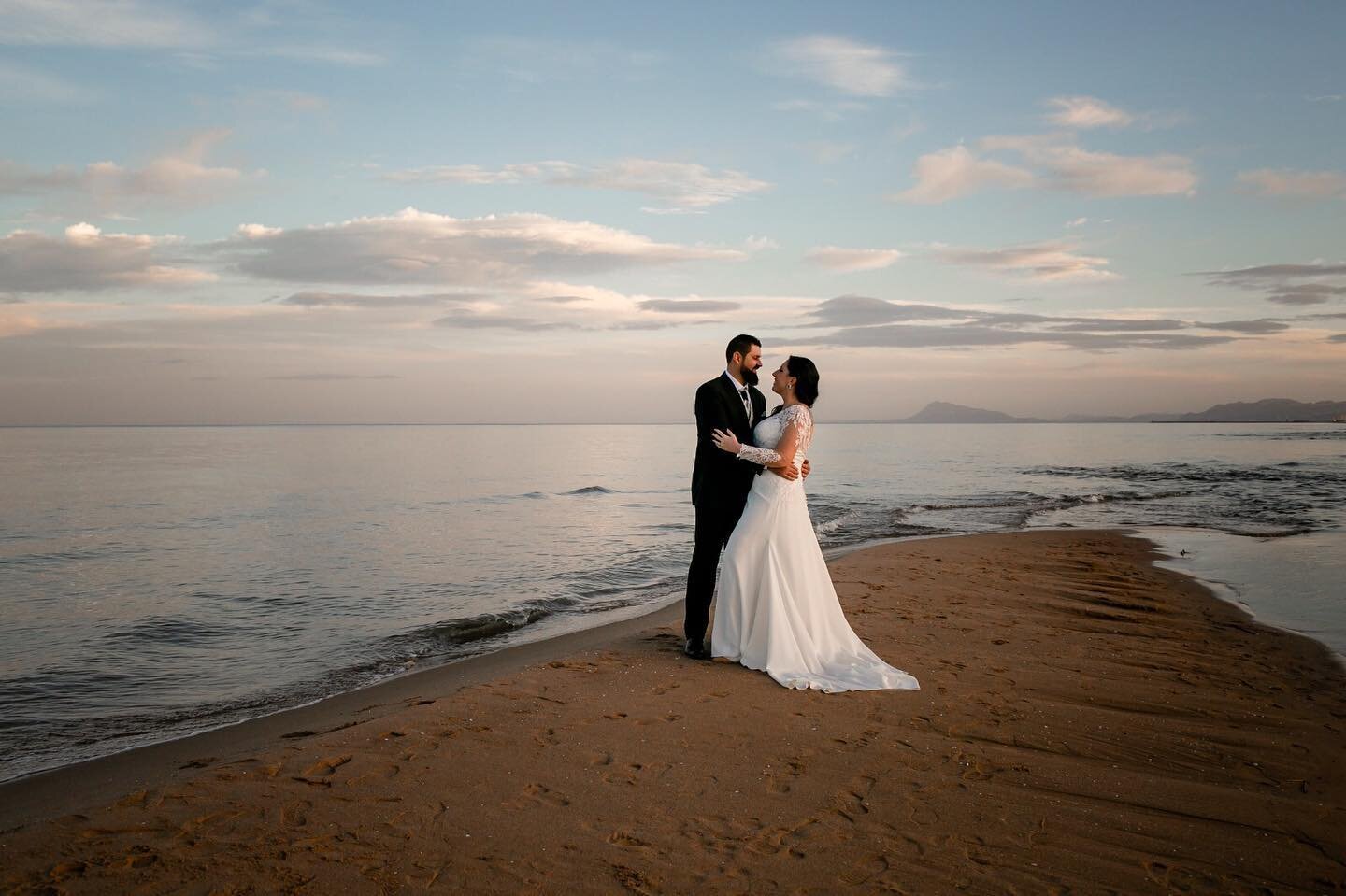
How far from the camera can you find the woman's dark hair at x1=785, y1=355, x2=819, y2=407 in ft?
22.7

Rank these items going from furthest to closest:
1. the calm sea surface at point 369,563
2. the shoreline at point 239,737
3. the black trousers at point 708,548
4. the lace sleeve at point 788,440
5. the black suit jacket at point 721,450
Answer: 1. the calm sea surface at point 369,563
2. the black trousers at point 708,548
3. the black suit jacket at point 721,450
4. the lace sleeve at point 788,440
5. the shoreline at point 239,737

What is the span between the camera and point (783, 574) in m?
7.10

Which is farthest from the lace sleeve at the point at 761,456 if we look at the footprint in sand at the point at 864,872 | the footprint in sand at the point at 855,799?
the footprint in sand at the point at 864,872

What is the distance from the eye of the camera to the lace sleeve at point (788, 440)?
22.6 ft

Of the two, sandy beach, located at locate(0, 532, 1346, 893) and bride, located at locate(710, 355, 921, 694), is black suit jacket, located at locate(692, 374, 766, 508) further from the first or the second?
sandy beach, located at locate(0, 532, 1346, 893)

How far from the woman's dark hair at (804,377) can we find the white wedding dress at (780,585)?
0.11 m

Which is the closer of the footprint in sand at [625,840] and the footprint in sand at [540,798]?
the footprint in sand at [625,840]

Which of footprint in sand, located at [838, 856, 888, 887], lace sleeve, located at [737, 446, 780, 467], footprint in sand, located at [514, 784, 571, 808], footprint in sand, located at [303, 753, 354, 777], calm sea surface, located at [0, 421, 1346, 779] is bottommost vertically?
calm sea surface, located at [0, 421, 1346, 779]

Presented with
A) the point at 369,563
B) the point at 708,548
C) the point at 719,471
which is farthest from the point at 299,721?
the point at 369,563

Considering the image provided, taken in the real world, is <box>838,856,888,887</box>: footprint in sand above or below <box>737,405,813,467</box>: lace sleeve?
below

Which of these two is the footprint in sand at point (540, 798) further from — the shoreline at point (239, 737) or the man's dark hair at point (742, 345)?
the man's dark hair at point (742, 345)

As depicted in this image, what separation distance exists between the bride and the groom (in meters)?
0.18

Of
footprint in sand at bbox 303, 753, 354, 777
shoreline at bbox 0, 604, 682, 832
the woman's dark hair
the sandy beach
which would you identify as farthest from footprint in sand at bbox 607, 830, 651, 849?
the woman's dark hair

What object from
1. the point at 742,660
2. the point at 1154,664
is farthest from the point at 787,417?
the point at 1154,664
